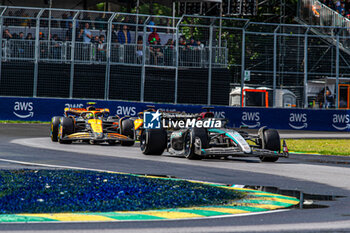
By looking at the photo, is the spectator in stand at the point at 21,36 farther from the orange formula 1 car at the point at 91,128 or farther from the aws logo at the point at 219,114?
the aws logo at the point at 219,114

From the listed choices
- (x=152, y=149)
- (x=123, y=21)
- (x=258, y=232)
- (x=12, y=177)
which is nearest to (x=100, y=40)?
(x=123, y=21)

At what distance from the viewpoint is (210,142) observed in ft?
45.7

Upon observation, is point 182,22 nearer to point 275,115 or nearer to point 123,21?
point 123,21

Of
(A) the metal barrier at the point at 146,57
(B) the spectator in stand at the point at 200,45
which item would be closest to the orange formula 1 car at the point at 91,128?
(A) the metal barrier at the point at 146,57

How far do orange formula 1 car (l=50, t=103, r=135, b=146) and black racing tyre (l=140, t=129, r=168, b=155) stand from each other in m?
2.65

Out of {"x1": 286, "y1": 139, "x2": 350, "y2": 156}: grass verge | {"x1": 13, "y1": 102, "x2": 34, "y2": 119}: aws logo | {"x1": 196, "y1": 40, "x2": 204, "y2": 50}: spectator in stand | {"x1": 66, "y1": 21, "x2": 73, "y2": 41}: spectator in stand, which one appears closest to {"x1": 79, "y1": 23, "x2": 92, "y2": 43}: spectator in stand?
{"x1": 66, "y1": 21, "x2": 73, "y2": 41}: spectator in stand

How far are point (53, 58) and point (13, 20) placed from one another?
188 cm

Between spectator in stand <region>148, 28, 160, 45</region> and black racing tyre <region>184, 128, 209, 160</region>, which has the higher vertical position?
spectator in stand <region>148, 28, 160, 45</region>

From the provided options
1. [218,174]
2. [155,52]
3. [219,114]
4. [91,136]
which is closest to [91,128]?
[91,136]

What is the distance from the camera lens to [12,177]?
8.66 meters

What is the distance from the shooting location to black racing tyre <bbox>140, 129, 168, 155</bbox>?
44.9 ft

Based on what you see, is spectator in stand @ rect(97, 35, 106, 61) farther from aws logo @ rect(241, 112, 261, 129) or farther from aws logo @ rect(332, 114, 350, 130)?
aws logo @ rect(332, 114, 350, 130)

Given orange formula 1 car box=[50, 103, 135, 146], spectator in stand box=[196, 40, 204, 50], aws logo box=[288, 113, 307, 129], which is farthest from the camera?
aws logo box=[288, 113, 307, 129]

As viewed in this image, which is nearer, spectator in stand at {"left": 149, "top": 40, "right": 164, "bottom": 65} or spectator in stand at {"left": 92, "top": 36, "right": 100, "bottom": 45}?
spectator in stand at {"left": 92, "top": 36, "right": 100, "bottom": 45}
